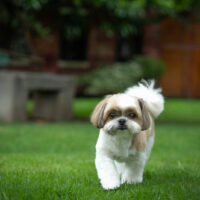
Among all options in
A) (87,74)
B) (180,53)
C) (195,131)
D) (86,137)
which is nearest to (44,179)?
(86,137)

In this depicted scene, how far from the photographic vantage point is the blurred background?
44.0 feet

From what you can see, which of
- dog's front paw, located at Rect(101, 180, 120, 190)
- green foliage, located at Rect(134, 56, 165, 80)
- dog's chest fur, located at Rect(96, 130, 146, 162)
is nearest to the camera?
dog's front paw, located at Rect(101, 180, 120, 190)

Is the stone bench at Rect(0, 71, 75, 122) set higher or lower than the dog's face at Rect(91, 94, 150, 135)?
lower

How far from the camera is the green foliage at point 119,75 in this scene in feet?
73.1

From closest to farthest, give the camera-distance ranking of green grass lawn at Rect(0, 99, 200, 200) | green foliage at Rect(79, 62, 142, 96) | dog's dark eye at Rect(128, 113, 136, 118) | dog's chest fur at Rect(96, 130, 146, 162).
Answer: green grass lawn at Rect(0, 99, 200, 200) < dog's dark eye at Rect(128, 113, 136, 118) < dog's chest fur at Rect(96, 130, 146, 162) < green foliage at Rect(79, 62, 142, 96)

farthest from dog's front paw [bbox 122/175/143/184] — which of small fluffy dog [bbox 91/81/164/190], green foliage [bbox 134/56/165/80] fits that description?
green foliage [bbox 134/56/165/80]

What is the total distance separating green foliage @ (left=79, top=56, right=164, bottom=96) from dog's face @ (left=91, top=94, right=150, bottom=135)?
17500 millimetres

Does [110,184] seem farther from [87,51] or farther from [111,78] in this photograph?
[87,51]

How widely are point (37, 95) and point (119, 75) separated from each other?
30.3 ft

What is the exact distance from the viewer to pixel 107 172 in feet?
14.9

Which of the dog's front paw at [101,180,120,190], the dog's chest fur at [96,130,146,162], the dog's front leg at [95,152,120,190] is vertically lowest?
the dog's front paw at [101,180,120,190]

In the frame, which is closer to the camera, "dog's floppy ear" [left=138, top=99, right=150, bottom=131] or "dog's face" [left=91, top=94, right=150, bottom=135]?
"dog's face" [left=91, top=94, right=150, bottom=135]

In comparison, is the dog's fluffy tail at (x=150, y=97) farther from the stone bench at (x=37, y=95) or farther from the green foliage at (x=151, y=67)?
the green foliage at (x=151, y=67)

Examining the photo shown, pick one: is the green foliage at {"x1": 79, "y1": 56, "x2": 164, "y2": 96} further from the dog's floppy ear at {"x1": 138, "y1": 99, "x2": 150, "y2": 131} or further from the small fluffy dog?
the dog's floppy ear at {"x1": 138, "y1": 99, "x2": 150, "y2": 131}
